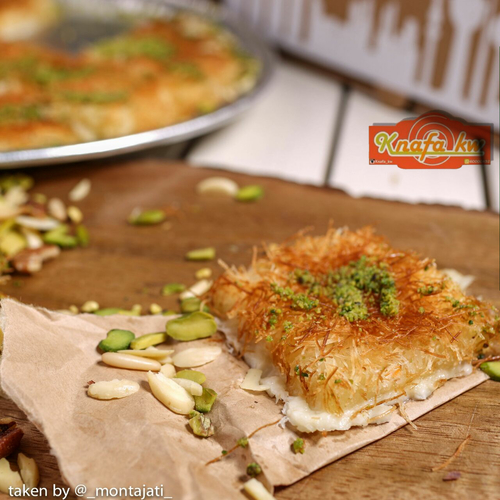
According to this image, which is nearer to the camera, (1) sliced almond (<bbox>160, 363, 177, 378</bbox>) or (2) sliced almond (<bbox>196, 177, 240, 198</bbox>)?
(1) sliced almond (<bbox>160, 363, 177, 378</bbox>)

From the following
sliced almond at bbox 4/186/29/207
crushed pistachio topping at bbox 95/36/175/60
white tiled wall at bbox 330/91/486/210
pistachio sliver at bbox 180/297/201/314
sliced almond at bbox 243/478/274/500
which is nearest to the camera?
sliced almond at bbox 243/478/274/500

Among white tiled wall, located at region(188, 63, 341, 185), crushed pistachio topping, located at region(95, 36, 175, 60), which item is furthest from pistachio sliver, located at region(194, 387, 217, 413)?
crushed pistachio topping, located at region(95, 36, 175, 60)

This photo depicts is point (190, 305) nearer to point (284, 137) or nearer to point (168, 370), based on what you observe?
point (168, 370)

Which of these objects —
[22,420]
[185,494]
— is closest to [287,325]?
[185,494]

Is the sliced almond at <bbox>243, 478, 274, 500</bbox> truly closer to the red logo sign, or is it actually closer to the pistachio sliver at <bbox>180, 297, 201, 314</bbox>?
the pistachio sliver at <bbox>180, 297, 201, 314</bbox>

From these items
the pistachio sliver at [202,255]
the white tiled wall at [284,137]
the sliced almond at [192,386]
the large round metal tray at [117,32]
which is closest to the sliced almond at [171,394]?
the sliced almond at [192,386]

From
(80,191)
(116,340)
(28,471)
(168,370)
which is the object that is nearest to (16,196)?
(80,191)
